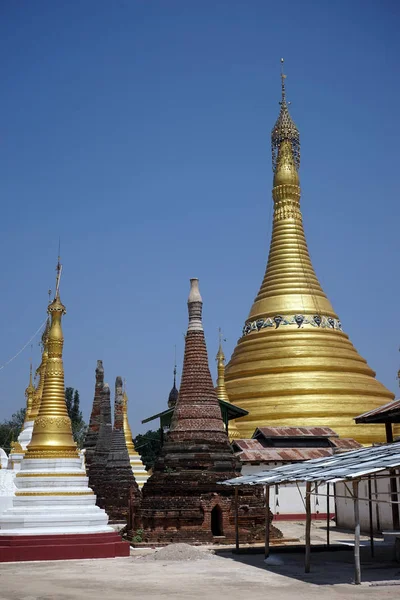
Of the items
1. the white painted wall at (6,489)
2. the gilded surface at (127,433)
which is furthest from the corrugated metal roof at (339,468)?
the gilded surface at (127,433)

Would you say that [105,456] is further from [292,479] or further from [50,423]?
[292,479]

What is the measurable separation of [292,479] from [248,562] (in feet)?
8.56

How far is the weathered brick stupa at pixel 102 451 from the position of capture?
91.4 ft

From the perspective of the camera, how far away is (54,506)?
18297 millimetres

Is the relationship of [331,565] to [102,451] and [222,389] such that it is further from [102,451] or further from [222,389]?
[222,389]

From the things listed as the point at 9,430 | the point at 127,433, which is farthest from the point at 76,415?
the point at 127,433

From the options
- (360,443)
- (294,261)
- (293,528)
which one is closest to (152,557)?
(293,528)

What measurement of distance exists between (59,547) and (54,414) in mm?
3907

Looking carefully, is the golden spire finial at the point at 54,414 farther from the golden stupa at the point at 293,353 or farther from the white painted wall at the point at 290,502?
the golden stupa at the point at 293,353

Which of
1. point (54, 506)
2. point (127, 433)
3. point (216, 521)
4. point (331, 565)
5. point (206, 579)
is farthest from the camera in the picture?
point (127, 433)

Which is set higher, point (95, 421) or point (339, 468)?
point (95, 421)

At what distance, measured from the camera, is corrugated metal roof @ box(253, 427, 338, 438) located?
110 ft

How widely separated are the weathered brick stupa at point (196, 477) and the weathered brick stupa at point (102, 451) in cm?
563

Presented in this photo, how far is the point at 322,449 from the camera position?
108ft
